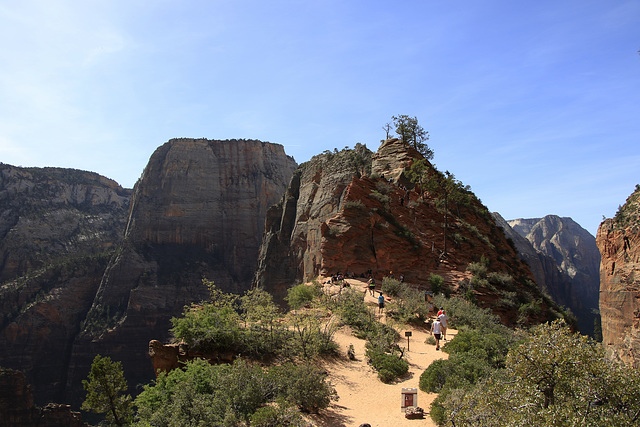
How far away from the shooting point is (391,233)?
31.0 metres

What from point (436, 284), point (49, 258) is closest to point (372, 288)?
point (436, 284)

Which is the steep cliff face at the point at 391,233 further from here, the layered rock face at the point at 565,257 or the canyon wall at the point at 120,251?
the layered rock face at the point at 565,257

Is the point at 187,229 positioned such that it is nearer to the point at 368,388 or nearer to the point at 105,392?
the point at 105,392

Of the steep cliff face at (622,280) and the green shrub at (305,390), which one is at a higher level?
the steep cliff face at (622,280)

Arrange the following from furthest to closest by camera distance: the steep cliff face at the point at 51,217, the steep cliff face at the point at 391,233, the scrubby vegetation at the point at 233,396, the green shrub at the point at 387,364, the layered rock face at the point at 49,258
A: the steep cliff face at the point at 51,217 < the layered rock face at the point at 49,258 < the steep cliff face at the point at 391,233 < the green shrub at the point at 387,364 < the scrubby vegetation at the point at 233,396

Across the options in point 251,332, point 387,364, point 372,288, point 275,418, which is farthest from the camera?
point 372,288

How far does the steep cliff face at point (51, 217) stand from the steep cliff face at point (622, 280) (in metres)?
95.6

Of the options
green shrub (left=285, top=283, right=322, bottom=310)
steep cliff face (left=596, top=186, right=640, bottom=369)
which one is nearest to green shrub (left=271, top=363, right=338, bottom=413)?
green shrub (left=285, top=283, right=322, bottom=310)

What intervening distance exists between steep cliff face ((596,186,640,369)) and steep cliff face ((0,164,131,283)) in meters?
95.6

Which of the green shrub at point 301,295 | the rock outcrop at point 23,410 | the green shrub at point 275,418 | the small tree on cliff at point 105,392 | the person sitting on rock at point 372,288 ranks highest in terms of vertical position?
the person sitting on rock at point 372,288

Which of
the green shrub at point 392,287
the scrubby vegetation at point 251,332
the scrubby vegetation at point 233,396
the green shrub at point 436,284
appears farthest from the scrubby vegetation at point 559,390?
the green shrub at point 436,284

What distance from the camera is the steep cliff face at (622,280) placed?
2523 centimetres

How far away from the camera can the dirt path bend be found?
12.1 metres

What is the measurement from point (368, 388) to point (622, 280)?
20682 millimetres
